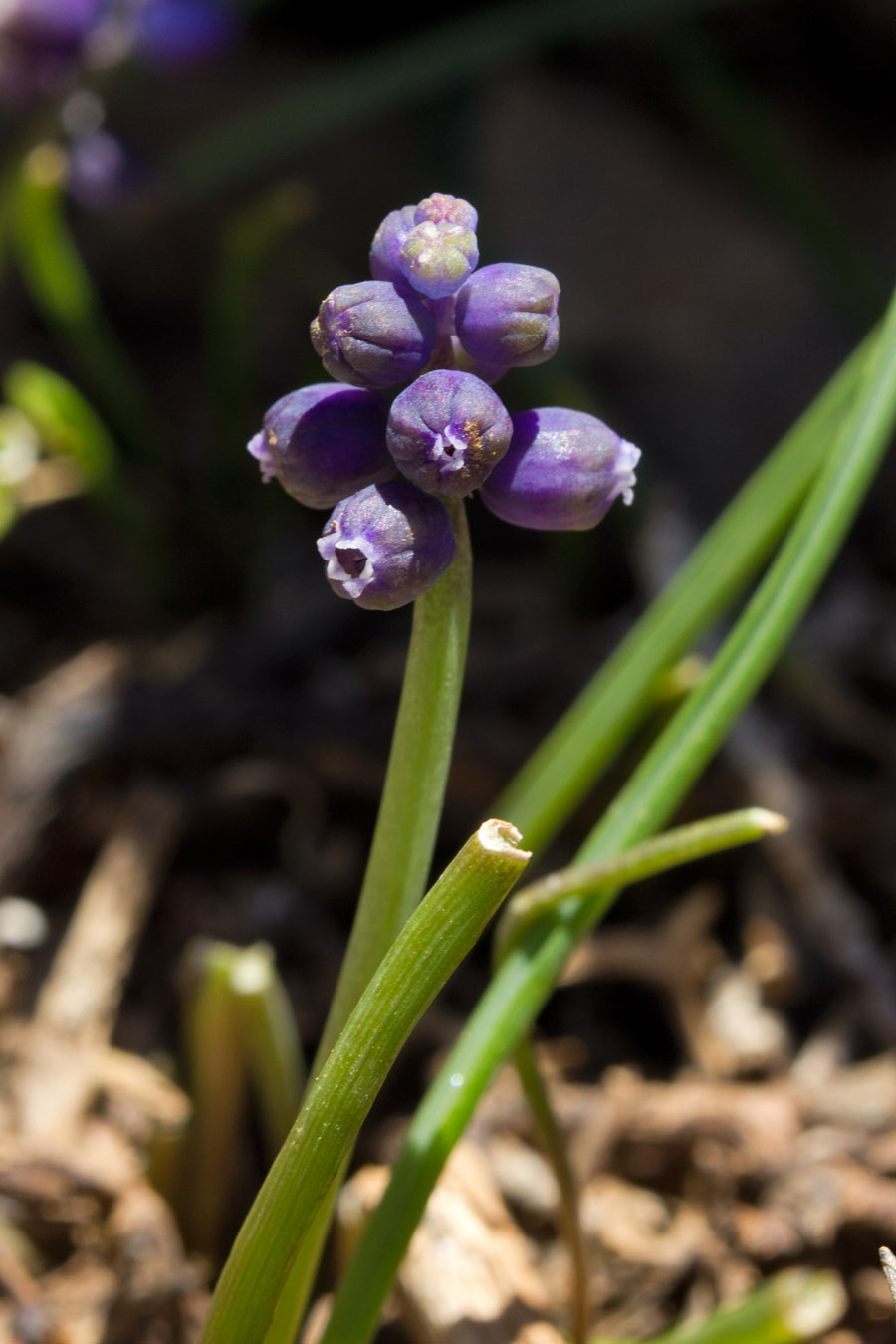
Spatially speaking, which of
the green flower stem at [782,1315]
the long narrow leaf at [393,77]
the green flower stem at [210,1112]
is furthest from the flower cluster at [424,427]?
the long narrow leaf at [393,77]

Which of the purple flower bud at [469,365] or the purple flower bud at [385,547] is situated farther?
the purple flower bud at [469,365]

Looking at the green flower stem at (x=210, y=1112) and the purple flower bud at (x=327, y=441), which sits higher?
the purple flower bud at (x=327, y=441)

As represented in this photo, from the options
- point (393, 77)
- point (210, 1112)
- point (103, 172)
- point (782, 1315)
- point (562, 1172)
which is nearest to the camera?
point (782, 1315)

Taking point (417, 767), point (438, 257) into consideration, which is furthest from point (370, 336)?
point (417, 767)

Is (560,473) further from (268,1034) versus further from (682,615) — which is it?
(268,1034)

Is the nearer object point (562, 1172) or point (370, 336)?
point (370, 336)

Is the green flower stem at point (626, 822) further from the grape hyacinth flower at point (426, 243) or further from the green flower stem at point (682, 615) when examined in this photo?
the grape hyacinth flower at point (426, 243)

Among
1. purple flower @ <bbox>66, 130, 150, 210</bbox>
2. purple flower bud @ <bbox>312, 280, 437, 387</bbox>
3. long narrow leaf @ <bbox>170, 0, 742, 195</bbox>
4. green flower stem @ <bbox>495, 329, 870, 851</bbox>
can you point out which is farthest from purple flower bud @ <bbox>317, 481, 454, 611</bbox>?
long narrow leaf @ <bbox>170, 0, 742, 195</bbox>
